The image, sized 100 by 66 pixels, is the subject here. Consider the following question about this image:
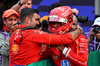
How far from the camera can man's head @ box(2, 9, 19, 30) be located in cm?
347

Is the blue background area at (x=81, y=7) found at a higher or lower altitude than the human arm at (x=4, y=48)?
higher

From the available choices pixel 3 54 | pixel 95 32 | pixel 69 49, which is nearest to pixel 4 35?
pixel 3 54

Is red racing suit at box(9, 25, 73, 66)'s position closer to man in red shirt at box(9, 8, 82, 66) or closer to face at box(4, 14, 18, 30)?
man in red shirt at box(9, 8, 82, 66)

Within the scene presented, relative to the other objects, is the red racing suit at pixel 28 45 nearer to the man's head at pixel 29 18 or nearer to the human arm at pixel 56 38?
the human arm at pixel 56 38

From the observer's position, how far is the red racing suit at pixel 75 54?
2346 millimetres

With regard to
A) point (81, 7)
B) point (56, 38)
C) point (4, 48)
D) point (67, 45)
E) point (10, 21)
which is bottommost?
point (4, 48)

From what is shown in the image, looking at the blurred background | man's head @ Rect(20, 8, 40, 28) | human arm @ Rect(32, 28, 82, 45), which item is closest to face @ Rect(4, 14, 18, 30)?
man's head @ Rect(20, 8, 40, 28)

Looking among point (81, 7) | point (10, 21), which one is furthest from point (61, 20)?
point (81, 7)

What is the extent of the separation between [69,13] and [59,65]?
0.81m

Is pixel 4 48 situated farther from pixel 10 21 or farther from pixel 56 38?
pixel 56 38

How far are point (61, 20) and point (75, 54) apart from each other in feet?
1.72

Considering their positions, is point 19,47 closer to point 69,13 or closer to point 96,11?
point 69,13

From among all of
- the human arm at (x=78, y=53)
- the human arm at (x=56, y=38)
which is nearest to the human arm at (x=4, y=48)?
the human arm at (x=56, y=38)

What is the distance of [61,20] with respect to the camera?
2359 mm
